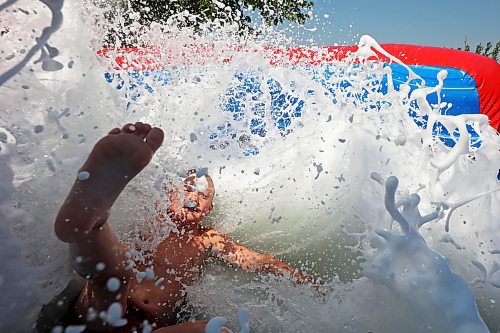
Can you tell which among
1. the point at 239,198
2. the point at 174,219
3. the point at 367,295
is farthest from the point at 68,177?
the point at 239,198

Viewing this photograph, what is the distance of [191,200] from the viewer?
4.36 ft

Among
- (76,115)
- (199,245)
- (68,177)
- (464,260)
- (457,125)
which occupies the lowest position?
(199,245)

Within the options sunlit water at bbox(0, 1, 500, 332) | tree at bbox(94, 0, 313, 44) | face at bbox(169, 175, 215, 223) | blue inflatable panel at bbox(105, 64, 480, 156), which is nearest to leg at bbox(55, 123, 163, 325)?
sunlit water at bbox(0, 1, 500, 332)

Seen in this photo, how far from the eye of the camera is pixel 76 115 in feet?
3.25

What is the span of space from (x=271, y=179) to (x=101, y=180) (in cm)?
98

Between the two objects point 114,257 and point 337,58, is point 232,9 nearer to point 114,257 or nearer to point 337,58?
point 337,58

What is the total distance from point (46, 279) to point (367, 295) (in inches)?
26.1

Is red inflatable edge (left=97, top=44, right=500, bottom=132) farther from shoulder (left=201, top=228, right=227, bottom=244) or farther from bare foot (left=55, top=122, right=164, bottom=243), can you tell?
bare foot (left=55, top=122, right=164, bottom=243)

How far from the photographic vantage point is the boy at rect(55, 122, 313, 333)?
0.73m

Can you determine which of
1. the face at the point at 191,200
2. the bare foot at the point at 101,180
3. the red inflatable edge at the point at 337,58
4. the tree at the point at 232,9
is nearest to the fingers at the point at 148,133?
the bare foot at the point at 101,180

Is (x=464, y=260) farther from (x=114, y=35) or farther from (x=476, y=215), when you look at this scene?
(x=114, y=35)

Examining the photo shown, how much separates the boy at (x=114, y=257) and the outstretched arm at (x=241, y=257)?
0.17 m

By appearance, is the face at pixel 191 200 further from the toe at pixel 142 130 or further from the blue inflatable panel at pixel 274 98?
the toe at pixel 142 130

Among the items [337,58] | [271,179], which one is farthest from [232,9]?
[271,179]
